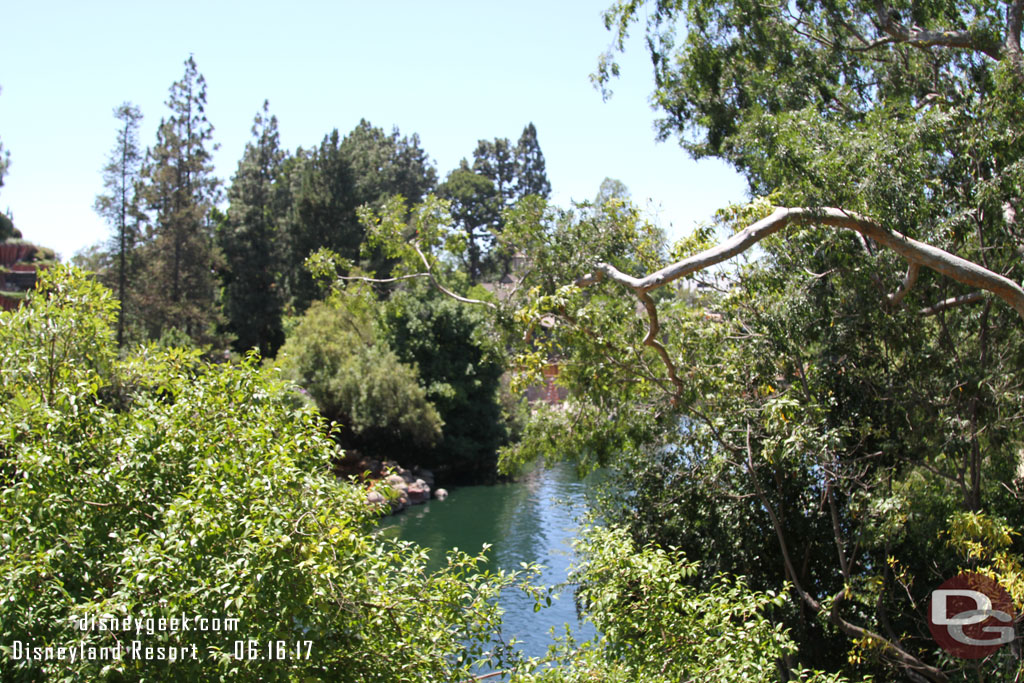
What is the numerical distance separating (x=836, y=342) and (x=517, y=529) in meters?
11.1

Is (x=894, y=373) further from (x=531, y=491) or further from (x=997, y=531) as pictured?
(x=531, y=491)

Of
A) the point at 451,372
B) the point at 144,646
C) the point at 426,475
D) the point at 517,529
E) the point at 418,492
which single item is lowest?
the point at 517,529

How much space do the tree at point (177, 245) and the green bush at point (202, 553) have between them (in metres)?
23.2

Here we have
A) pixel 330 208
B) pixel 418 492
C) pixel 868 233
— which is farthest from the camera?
pixel 330 208

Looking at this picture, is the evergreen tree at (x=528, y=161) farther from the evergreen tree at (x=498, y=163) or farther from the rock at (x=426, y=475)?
the rock at (x=426, y=475)

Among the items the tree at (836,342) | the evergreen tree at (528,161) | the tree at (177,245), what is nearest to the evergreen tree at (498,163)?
the evergreen tree at (528,161)

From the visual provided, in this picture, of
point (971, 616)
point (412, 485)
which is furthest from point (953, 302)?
point (412, 485)

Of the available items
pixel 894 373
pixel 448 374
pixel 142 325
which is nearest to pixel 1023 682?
pixel 894 373

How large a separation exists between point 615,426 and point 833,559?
2.62 metres

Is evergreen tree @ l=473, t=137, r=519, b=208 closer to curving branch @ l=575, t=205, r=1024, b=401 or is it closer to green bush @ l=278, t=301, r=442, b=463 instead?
green bush @ l=278, t=301, r=442, b=463

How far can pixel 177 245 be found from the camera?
28.0 metres

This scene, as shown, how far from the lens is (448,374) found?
22391 mm

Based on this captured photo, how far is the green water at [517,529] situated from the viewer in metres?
11.7

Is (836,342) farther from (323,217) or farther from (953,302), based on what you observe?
(323,217)
